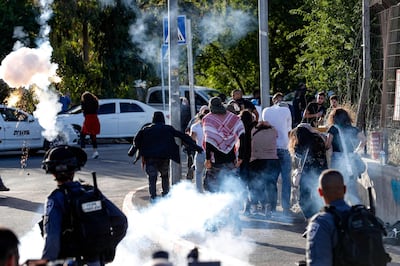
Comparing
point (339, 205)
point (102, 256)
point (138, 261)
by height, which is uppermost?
point (339, 205)

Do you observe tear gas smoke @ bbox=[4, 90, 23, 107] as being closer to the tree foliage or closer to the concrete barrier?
the tree foliage

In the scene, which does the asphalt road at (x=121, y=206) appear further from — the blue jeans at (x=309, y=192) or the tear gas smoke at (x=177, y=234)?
the blue jeans at (x=309, y=192)

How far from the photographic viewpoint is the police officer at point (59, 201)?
238 inches

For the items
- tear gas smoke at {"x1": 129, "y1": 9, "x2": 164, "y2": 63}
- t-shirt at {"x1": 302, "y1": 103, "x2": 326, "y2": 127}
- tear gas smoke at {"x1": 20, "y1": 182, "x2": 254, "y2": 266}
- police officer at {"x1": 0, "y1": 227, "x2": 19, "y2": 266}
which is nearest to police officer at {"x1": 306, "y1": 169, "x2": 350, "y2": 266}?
police officer at {"x1": 0, "y1": 227, "x2": 19, "y2": 266}

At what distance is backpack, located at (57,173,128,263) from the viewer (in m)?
6.12

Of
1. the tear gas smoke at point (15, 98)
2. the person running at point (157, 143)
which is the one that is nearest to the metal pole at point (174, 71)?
the person running at point (157, 143)

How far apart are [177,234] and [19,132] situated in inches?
537

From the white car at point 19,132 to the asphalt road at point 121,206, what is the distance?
38 cm

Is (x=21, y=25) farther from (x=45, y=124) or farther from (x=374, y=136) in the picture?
(x=374, y=136)

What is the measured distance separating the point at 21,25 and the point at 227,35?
8361 mm

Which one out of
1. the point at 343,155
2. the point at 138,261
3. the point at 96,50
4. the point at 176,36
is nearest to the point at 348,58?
the point at 176,36

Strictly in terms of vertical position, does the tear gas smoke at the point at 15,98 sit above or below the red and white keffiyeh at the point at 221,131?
above

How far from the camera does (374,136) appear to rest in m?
12.7

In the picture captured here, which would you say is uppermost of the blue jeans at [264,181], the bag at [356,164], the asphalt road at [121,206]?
the bag at [356,164]
